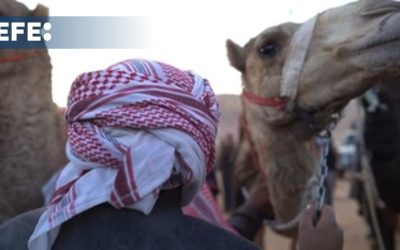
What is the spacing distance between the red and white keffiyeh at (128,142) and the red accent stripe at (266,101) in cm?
166

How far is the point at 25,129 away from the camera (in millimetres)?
2604

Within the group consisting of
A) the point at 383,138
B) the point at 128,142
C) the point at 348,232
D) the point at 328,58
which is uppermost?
the point at 128,142

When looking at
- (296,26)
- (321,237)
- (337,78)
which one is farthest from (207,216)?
(321,237)

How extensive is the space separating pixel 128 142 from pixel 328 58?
164cm

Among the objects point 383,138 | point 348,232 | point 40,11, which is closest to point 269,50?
point 40,11

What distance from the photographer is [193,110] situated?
1.46 meters

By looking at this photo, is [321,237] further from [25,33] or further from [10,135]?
[25,33]

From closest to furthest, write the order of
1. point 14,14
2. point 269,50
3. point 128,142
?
1. point 128,142
2. point 14,14
3. point 269,50

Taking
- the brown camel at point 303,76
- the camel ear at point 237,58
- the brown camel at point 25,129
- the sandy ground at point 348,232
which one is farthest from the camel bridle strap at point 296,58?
the sandy ground at point 348,232

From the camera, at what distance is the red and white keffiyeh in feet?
4.50

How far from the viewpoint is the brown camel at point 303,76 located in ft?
8.51

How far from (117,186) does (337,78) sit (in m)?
1.66

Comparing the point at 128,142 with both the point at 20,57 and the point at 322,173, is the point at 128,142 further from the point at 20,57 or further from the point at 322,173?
the point at 20,57

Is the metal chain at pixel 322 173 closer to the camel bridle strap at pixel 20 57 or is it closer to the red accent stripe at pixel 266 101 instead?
the red accent stripe at pixel 266 101
